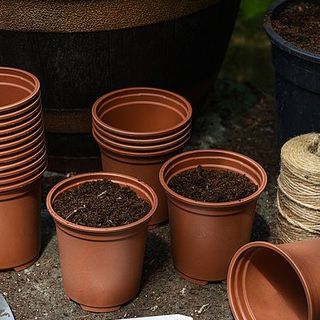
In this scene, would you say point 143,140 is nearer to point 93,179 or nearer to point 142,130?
point 93,179

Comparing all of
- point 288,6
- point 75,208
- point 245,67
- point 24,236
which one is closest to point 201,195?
point 75,208

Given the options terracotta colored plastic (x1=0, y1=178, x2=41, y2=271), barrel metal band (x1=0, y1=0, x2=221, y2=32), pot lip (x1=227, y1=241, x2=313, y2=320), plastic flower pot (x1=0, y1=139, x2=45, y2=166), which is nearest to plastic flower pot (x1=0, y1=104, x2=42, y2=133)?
plastic flower pot (x1=0, y1=139, x2=45, y2=166)

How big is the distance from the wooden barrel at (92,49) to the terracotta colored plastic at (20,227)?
2.11 ft

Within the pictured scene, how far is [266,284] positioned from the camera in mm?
3705

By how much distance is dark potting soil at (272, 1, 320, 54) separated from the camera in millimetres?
4336

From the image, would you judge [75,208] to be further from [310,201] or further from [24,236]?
[310,201]

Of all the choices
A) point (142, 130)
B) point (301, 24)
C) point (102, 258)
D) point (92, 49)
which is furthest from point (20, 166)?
point (301, 24)

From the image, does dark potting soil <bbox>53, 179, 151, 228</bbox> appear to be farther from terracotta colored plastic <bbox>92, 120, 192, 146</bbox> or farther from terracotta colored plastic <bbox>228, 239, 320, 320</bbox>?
terracotta colored plastic <bbox>228, 239, 320, 320</bbox>

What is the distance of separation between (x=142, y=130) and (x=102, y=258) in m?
1.03

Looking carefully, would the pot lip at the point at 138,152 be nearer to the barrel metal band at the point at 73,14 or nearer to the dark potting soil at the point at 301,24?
the barrel metal band at the point at 73,14

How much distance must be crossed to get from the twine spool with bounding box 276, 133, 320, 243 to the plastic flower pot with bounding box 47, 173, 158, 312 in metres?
0.62

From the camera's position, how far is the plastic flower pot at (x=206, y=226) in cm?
370

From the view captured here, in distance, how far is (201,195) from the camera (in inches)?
150

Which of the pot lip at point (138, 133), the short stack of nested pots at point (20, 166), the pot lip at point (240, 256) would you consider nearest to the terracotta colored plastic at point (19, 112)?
the short stack of nested pots at point (20, 166)
